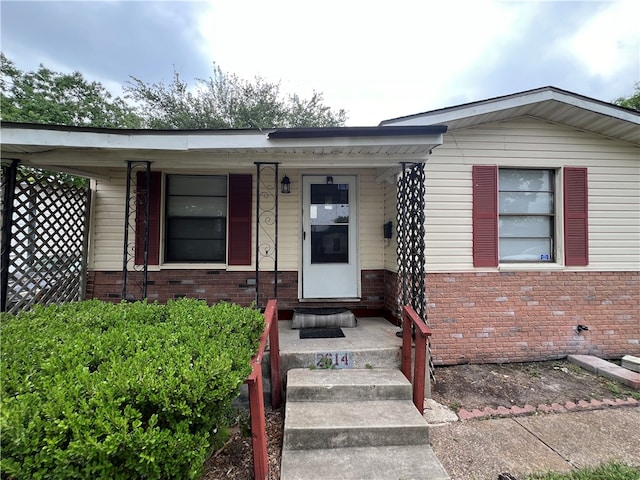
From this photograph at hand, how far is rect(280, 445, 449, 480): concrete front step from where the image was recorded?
210 cm

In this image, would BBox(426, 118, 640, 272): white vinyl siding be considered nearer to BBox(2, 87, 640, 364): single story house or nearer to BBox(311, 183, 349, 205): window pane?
BBox(2, 87, 640, 364): single story house

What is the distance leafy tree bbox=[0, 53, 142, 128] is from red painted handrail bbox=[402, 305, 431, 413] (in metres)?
12.4

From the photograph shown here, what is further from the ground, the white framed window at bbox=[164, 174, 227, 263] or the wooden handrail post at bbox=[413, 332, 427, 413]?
the white framed window at bbox=[164, 174, 227, 263]

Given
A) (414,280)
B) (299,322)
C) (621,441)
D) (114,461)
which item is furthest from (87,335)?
(621,441)

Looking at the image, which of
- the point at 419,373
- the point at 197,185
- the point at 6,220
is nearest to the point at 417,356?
the point at 419,373

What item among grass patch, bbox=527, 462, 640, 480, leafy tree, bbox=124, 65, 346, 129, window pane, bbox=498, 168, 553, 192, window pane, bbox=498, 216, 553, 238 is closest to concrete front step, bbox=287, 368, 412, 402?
grass patch, bbox=527, 462, 640, 480

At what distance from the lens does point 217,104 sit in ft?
38.5

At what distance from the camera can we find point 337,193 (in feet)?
15.5

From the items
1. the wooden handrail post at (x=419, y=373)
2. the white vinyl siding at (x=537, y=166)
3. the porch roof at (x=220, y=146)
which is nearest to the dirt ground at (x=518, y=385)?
the wooden handrail post at (x=419, y=373)

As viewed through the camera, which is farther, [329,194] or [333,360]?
[329,194]

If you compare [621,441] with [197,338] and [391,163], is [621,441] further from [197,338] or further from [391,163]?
[197,338]

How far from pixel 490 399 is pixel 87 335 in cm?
397

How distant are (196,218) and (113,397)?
11.4ft

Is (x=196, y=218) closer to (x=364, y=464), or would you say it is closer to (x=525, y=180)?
(x=364, y=464)
